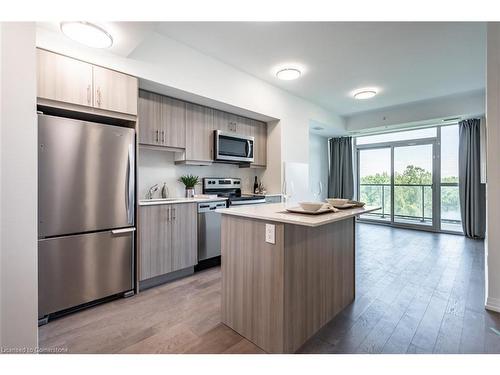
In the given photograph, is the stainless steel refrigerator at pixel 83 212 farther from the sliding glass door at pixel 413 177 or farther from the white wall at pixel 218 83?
the sliding glass door at pixel 413 177

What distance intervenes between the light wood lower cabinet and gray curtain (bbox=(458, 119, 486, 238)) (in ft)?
17.4

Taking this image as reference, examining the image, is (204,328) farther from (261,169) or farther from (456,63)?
(456,63)

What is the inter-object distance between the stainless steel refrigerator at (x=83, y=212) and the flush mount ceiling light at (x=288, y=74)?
7.43 ft

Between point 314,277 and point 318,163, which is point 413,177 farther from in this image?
point 314,277

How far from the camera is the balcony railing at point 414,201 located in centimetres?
511

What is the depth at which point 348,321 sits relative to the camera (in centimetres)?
193

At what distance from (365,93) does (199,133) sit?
302 centimetres

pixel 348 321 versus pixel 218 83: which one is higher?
pixel 218 83

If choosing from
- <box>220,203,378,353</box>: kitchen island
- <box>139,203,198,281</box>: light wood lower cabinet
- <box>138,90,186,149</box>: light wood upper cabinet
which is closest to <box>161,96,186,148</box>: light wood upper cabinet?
<box>138,90,186,149</box>: light wood upper cabinet

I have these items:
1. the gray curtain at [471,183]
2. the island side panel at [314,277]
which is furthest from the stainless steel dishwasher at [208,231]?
the gray curtain at [471,183]

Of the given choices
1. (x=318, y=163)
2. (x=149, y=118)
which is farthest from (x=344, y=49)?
(x=318, y=163)

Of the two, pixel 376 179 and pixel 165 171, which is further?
pixel 376 179

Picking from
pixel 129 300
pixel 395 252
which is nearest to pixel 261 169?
pixel 395 252
